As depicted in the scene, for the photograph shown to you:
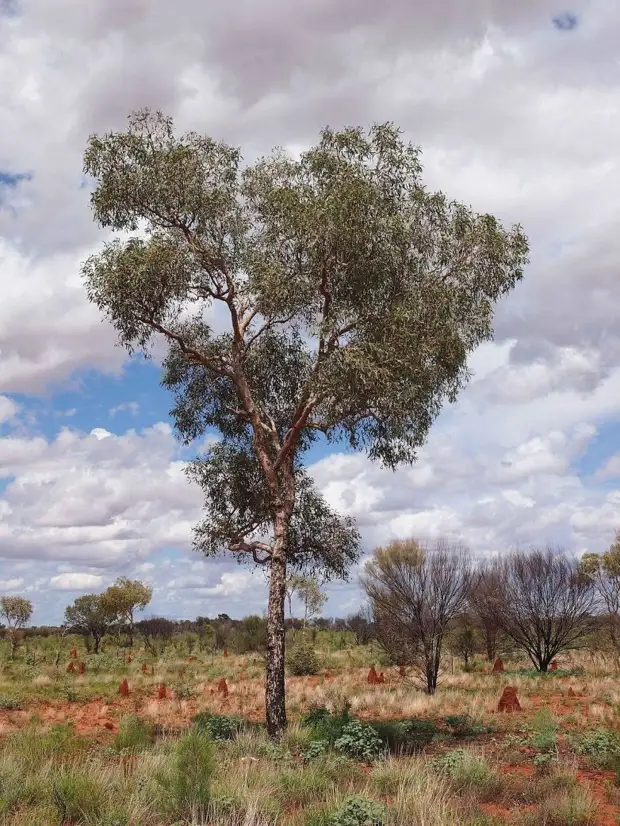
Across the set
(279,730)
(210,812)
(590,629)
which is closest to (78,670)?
(279,730)

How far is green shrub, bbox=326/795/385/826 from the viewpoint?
749cm

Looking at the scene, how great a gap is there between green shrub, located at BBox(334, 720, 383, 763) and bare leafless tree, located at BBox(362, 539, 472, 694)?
1058cm

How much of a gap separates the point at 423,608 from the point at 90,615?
132ft

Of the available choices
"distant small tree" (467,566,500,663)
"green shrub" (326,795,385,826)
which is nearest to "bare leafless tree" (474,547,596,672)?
"distant small tree" (467,566,500,663)

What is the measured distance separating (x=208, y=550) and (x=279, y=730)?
5058 millimetres

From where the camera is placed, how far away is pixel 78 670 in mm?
33531

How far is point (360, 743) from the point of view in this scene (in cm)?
1350

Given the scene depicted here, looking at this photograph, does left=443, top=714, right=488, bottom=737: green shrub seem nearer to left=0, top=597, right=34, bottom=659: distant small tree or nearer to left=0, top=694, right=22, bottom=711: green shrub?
left=0, top=694, right=22, bottom=711: green shrub

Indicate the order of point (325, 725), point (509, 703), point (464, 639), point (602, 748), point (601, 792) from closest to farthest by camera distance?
point (601, 792)
point (602, 748)
point (325, 725)
point (509, 703)
point (464, 639)

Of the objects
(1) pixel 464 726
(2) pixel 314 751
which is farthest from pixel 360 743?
(1) pixel 464 726

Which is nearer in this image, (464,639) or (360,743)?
(360,743)

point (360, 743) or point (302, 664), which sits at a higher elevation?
point (360, 743)

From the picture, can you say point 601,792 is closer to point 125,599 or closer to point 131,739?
point 131,739

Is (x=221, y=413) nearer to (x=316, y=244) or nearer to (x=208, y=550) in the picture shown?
(x=208, y=550)
